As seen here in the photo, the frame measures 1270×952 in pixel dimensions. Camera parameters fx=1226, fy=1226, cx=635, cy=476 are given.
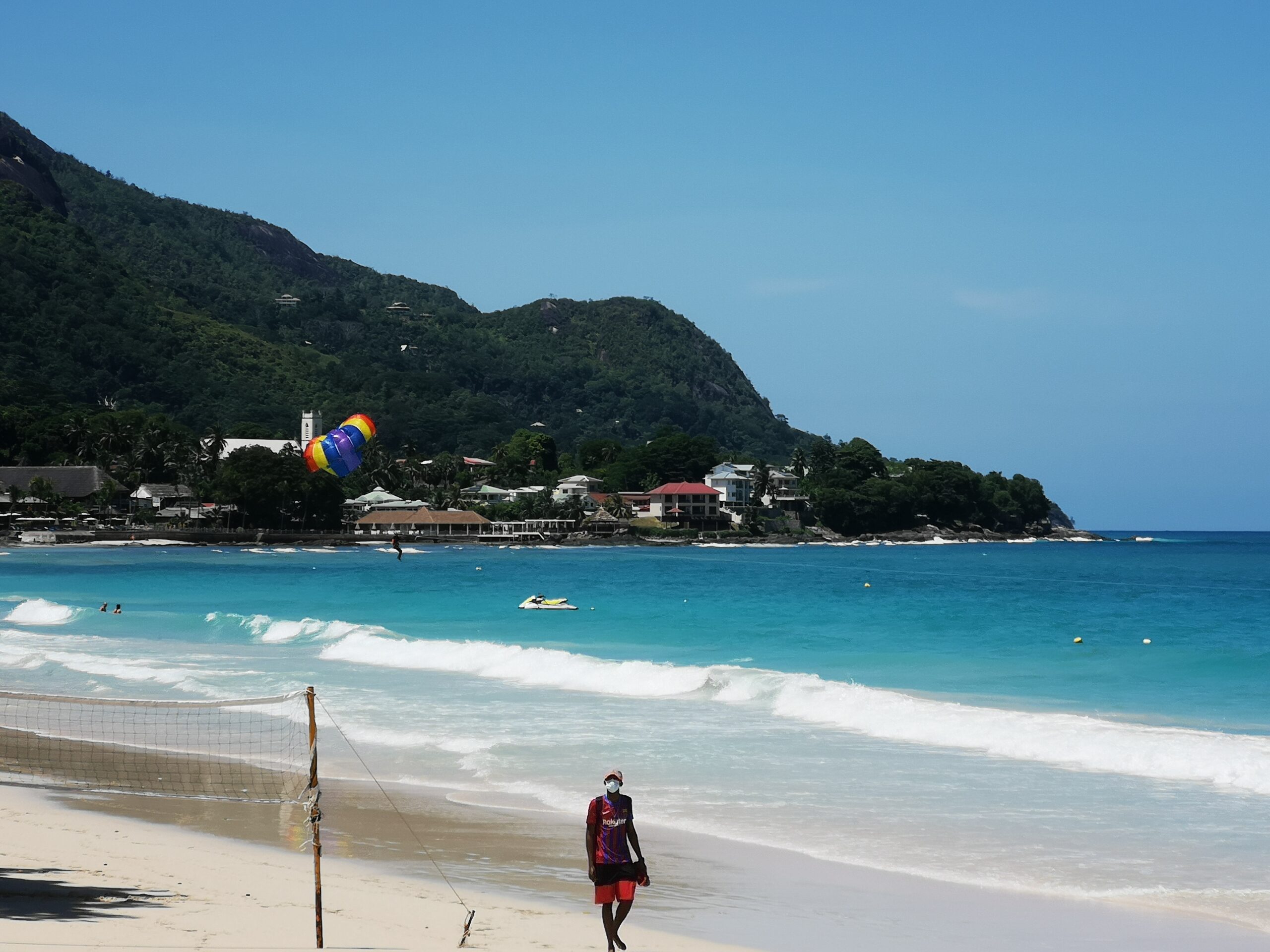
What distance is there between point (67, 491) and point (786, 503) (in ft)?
263

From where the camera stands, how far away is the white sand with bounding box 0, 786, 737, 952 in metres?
7.41

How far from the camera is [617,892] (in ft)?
24.7

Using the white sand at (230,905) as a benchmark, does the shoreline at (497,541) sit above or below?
below

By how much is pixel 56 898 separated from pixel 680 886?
433 cm

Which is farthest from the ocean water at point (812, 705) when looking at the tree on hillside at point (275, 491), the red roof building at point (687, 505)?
the red roof building at point (687, 505)

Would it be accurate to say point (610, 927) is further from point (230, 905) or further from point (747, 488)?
point (747, 488)

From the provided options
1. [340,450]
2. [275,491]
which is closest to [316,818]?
[340,450]

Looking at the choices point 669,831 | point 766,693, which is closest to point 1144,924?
point 669,831

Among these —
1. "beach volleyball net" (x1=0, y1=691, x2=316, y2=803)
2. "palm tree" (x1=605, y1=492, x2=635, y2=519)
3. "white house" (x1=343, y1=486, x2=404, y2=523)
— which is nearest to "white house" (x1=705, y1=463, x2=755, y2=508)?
"palm tree" (x1=605, y1=492, x2=635, y2=519)

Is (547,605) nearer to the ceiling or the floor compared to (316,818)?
nearer to the floor

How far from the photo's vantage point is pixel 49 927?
7.29 meters

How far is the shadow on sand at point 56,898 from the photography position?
25.1ft

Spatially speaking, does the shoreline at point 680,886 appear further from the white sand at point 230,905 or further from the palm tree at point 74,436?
the palm tree at point 74,436

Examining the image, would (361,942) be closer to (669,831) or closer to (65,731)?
(669,831)
